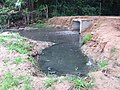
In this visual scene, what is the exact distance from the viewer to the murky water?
10.4 m

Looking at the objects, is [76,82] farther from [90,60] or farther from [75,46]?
[75,46]

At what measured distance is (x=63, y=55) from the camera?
12883 millimetres

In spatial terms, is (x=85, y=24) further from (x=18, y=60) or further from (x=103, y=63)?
(x=18, y=60)

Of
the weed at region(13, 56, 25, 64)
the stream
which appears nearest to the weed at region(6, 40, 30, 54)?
the stream

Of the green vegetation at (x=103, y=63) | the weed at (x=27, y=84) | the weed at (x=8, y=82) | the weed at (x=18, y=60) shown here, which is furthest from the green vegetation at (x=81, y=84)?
the weed at (x=18, y=60)

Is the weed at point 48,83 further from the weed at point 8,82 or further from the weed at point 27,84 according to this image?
the weed at point 8,82

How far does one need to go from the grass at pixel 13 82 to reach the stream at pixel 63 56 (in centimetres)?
198

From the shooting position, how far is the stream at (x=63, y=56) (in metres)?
10.4

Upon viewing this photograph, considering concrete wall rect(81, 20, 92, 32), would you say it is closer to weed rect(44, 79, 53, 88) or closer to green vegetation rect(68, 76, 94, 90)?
green vegetation rect(68, 76, 94, 90)

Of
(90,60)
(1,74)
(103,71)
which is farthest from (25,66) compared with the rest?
(90,60)

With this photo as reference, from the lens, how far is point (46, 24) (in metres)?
24.0

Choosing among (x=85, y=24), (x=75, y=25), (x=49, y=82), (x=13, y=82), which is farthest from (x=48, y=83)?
(x=75, y=25)

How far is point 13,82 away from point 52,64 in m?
3.50

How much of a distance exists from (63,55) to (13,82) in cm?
526
